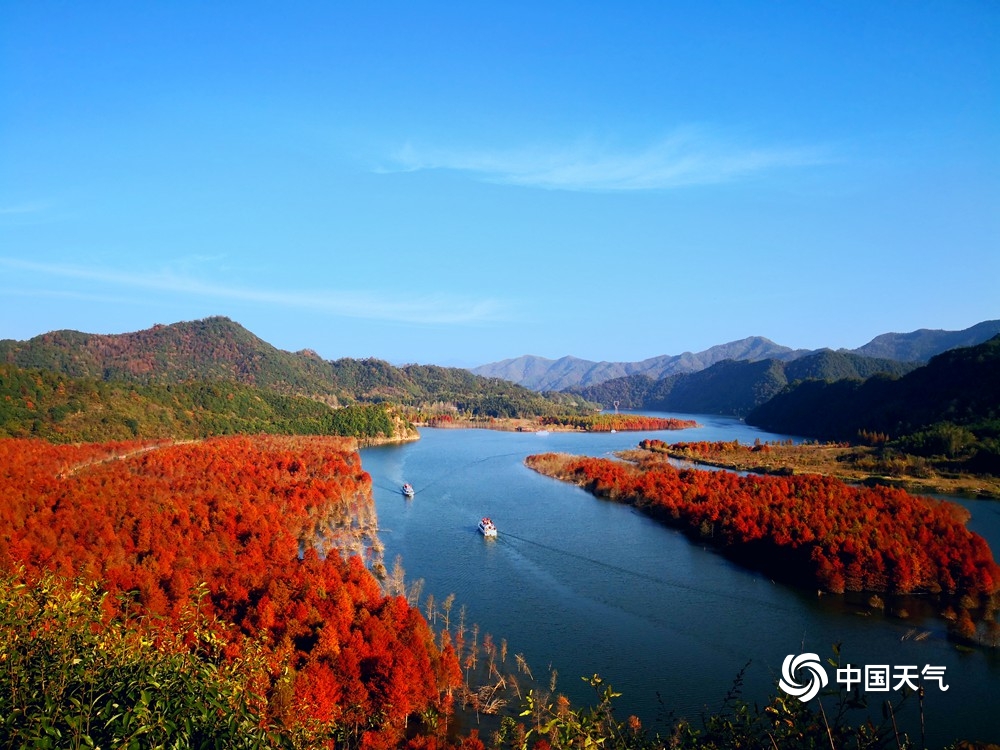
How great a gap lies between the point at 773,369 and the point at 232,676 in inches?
5780

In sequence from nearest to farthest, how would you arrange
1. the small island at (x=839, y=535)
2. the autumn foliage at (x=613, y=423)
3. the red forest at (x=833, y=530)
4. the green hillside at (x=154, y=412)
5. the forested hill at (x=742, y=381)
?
the small island at (x=839, y=535) → the red forest at (x=833, y=530) → the green hillside at (x=154, y=412) → the autumn foliage at (x=613, y=423) → the forested hill at (x=742, y=381)

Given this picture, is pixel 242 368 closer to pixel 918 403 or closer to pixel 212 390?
pixel 212 390

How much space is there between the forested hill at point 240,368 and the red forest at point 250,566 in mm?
71150

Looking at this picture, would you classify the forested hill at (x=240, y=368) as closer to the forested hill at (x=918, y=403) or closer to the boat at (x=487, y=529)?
the forested hill at (x=918, y=403)

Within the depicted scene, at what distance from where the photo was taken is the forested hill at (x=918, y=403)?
50938 millimetres

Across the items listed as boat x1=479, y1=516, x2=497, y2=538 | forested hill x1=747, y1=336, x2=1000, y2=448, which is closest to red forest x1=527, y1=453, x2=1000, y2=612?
boat x1=479, y1=516, x2=497, y2=538

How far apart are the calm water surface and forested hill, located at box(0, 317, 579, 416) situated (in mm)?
77997

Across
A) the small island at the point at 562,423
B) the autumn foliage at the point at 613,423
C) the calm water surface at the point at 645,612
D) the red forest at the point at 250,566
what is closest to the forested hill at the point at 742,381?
the autumn foliage at the point at 613,423

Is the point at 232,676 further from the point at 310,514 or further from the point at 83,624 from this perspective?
the point at 310,514

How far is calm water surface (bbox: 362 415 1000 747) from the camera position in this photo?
49.5 ft

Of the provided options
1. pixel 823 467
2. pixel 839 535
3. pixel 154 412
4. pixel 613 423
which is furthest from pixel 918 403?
pixel 154 412

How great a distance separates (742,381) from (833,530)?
420ft

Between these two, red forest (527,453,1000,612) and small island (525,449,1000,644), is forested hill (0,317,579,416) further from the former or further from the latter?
small island (525,449,1000,644)

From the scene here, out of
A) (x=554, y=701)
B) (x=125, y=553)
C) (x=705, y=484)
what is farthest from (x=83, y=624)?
(x=705, y=484)
